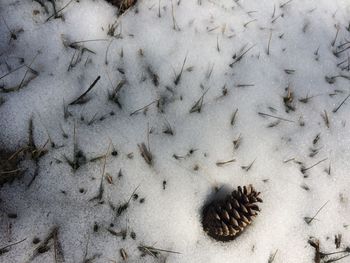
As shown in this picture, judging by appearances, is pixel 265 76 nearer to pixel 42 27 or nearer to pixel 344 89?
pixel 344 89

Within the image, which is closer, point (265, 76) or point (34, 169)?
point (34, 169)

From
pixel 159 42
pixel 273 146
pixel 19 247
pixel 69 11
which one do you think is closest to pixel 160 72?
pixel 159 42

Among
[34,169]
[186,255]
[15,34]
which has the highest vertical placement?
[15,34]

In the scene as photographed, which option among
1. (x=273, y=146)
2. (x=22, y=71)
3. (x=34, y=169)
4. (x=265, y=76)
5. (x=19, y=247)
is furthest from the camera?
(x=265, y=76)

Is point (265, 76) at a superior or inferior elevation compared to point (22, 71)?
inferior

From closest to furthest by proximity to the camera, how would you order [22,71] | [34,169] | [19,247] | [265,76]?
[19,247], [34,169], [22,71], [265,76]
